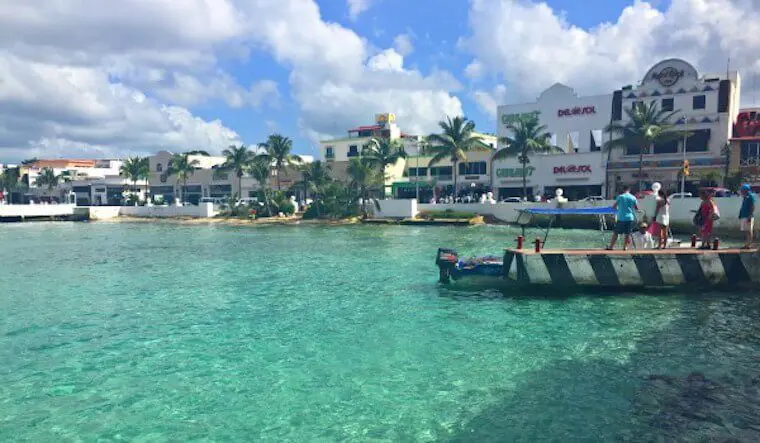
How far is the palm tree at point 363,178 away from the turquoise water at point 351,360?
142 feet

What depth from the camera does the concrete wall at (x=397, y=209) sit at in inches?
2416

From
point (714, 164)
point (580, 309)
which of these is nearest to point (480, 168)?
point (714, 164)

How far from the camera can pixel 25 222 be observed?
8400 centimetres

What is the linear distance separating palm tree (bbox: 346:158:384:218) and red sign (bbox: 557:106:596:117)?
79.7 ft

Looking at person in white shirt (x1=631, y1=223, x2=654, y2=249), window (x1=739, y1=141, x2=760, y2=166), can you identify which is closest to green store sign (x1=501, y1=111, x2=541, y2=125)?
window (x1=739, y1=141, x2=760, y2=166)

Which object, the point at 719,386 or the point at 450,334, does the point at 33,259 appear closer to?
the point at 450,334

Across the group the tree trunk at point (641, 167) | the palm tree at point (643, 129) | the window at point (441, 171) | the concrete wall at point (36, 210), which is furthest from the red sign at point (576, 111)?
the concrete wall at point (36, 210)

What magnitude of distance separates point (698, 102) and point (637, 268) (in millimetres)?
46672

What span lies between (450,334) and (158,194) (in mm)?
98864

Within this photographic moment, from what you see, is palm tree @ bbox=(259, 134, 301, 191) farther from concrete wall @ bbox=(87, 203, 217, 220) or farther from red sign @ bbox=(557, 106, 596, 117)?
red sign @ bbox=(557, 106, 596, 117)

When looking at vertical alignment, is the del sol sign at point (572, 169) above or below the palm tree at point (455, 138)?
below

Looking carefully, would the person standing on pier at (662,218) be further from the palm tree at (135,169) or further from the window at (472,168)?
the palm tree at (135,169)

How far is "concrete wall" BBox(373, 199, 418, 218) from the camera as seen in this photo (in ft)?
201

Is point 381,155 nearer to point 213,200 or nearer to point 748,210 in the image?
point 213,200
